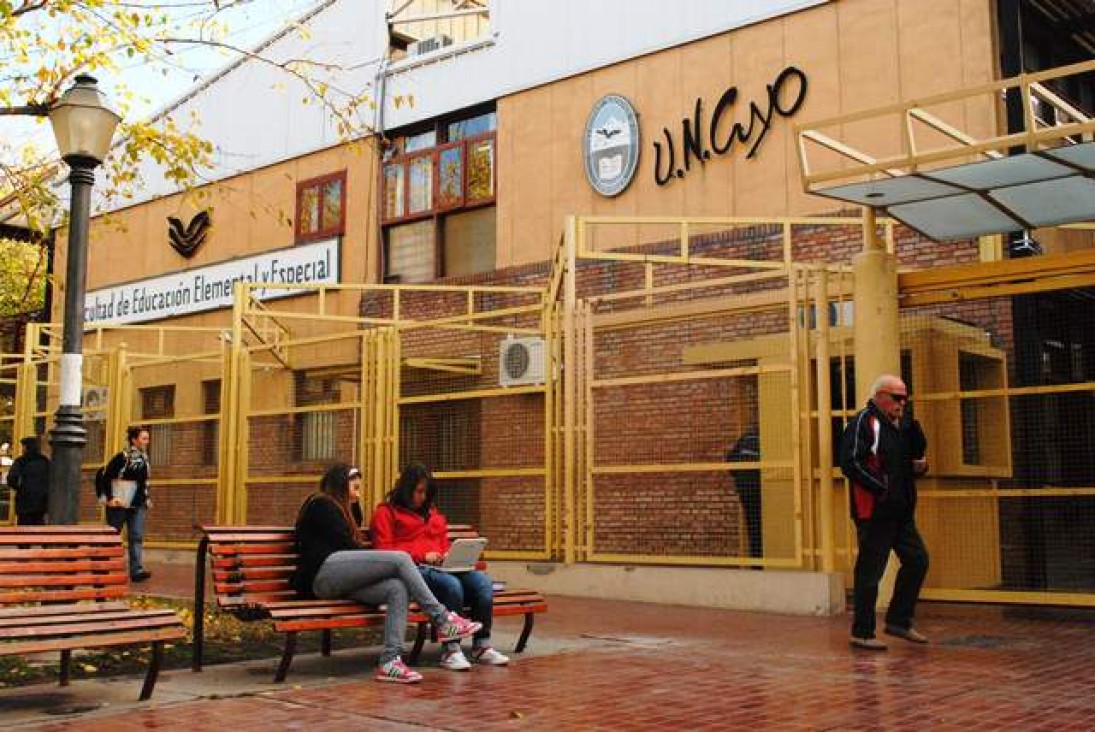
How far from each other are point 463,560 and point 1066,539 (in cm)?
497

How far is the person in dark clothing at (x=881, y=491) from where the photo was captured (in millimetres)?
7973

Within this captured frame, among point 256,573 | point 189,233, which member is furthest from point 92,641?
point 189,233

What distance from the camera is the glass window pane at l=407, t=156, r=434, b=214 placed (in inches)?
745

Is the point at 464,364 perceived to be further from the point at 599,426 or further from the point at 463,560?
the point at 463,560

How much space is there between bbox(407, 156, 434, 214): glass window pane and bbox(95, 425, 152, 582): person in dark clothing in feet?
21.4

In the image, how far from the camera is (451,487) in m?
13.2

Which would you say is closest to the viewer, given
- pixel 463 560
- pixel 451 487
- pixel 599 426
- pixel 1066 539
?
pixel 463 560

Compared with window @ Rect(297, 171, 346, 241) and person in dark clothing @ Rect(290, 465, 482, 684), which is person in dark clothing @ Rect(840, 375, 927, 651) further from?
window @ Rect(297, 171, 346, 241)

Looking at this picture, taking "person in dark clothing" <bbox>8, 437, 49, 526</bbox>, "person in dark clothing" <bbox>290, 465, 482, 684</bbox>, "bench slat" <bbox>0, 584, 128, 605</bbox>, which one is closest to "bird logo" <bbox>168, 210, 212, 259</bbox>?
"person in dark clothing" <bbox>8, 437, 49, 526</bbox>

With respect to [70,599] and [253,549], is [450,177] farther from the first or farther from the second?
[70,599]

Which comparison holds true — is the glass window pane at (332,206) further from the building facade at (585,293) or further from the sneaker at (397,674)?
the sneaker at (397,674)

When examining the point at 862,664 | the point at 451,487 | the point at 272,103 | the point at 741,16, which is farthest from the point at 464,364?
the point at 862,664

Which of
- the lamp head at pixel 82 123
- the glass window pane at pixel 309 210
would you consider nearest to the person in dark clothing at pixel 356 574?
the lamp head at pixel 82 123

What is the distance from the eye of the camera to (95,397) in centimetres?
1898
